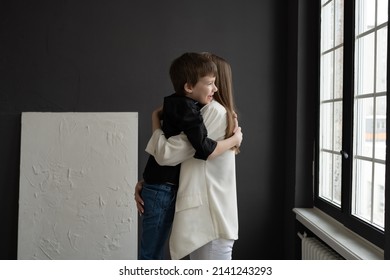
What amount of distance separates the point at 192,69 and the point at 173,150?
0.34 meters

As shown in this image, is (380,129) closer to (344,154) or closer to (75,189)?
(344,154)

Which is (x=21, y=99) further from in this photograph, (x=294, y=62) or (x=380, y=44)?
(x=380, y=44)

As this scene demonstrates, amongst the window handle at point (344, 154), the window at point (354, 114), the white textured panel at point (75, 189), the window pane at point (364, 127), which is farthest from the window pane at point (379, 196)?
the white textured panel at point (75, 189)

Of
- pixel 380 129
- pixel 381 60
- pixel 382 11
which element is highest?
pixel 382 11

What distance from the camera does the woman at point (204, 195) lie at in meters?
1.80

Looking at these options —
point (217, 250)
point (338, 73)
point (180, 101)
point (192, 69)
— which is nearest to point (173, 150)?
point (180, 101)

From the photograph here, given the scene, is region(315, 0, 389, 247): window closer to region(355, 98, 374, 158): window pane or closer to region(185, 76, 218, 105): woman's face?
region(355, 98, 374, 158): window pane

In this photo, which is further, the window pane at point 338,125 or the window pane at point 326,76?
the window pane at point 326,76

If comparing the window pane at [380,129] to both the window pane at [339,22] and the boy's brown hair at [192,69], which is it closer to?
the window pane at [339,22]

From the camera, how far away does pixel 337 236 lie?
2.56 meters

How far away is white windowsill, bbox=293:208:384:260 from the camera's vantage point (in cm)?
224

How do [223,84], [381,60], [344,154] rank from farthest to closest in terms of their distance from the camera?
[344,154] < [381,60] < [223,84]

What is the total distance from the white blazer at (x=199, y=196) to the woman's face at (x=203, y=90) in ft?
0.13
